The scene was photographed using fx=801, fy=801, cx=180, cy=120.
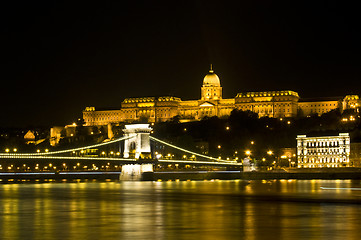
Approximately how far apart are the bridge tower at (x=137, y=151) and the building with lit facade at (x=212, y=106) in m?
65.8

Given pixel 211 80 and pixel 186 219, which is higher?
pixel 211 80

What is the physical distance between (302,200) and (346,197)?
2.59 metres

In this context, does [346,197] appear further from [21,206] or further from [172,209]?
[21,206]

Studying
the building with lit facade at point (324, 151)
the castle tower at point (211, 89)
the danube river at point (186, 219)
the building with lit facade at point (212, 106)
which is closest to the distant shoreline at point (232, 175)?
the building with lit facade at point (324, 151)

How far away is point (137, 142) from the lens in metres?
62.8

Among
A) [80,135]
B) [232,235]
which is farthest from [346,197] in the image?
[80,135]

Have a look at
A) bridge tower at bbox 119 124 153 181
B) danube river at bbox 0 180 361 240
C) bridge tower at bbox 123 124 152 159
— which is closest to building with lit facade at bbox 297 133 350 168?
bridge tower at bbox 123 124 152 159

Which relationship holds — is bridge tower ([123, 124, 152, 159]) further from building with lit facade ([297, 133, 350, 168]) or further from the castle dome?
the castle dome

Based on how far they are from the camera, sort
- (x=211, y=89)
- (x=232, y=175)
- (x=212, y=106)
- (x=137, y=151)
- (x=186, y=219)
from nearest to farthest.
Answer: (x=186, y=219)
(x=137, y=151)
(x=232, y=175)
(x=212, y=106)
(x=211, y=89)

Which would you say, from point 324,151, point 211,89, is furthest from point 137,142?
point 211,89

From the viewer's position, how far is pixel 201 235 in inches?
711

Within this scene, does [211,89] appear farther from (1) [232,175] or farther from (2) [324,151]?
(1) [232,175]

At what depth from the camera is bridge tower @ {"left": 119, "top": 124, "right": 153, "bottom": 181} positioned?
60.8m

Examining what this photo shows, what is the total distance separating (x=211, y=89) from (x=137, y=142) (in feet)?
278
